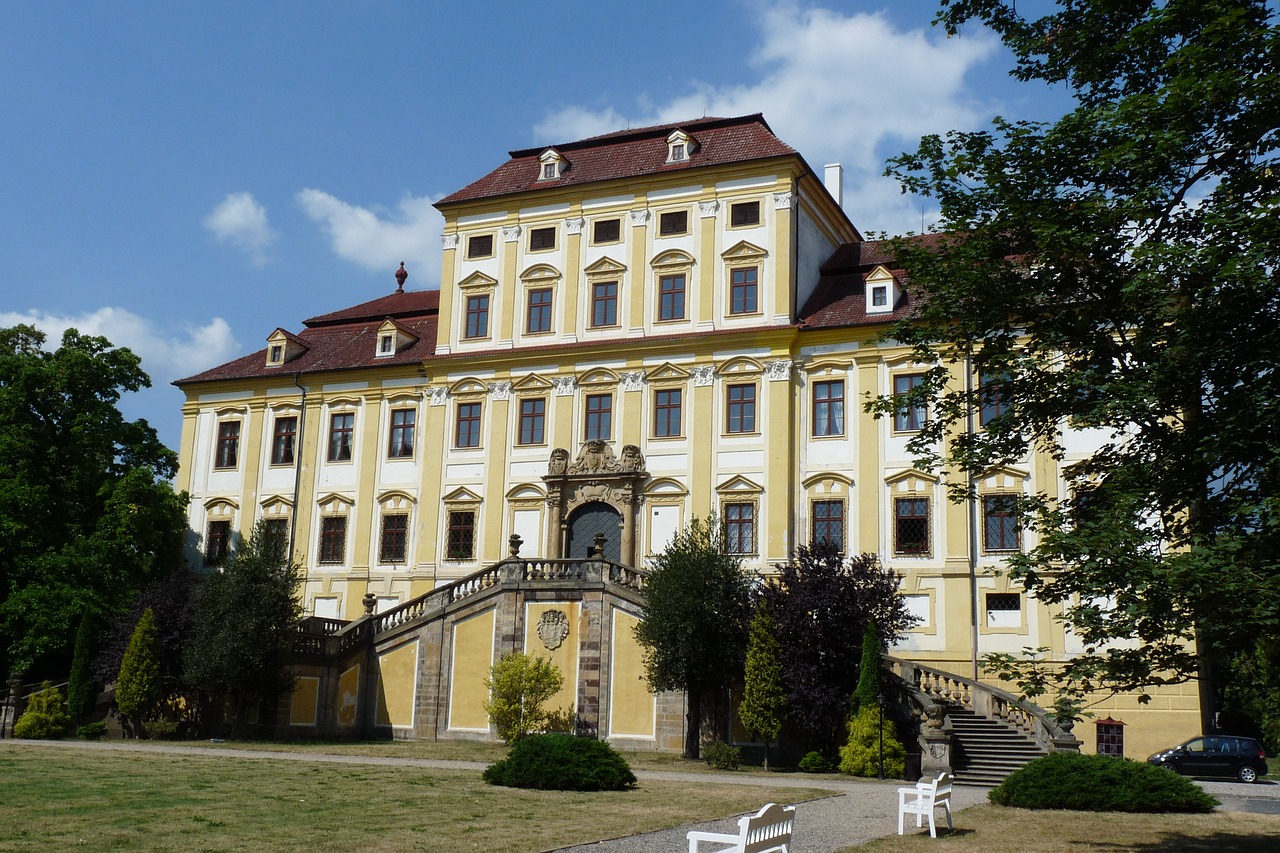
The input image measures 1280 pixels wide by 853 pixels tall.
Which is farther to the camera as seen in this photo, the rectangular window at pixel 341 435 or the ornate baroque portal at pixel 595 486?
the rectangular window at pixel 341 435

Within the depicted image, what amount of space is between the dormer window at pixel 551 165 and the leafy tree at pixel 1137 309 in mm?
24685

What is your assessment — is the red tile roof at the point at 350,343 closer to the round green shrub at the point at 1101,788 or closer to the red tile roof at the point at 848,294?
the red tile roof at the point at 848,294

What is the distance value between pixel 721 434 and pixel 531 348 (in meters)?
6.61

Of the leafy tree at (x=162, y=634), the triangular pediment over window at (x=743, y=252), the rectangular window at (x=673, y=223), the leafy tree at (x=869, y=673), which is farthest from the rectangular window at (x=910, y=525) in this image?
the leafy tree at (x=162, y=634)

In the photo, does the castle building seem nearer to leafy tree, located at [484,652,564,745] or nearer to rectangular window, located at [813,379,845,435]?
rectangular window, located at [813,379,845,435]

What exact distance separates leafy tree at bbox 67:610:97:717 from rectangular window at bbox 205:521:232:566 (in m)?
8.05

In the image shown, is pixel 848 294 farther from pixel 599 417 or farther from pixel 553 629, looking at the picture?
pixel 553 629

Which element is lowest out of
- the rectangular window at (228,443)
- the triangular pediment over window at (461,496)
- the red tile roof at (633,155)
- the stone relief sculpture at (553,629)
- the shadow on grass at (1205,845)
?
the shadow on grass at (1205,845)

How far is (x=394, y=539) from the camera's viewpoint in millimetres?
37688

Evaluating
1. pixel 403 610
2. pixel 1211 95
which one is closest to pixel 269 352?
pixel 403 610

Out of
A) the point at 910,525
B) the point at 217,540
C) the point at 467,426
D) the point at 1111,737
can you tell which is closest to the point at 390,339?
the point at 467,426

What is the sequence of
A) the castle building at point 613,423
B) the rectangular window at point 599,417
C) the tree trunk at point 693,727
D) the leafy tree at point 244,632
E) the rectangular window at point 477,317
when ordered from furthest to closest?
the rectangular window at point 477,317 → the rectangular window at point 599,417 → the castle building at point 613,423 → the leafy tree at point 244,632 → the tree trunk at point 693,727

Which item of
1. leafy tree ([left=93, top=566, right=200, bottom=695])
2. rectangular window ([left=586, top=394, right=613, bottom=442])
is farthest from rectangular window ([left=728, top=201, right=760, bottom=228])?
leafy tree ([left=93, top=566, right=200, bottom=695])

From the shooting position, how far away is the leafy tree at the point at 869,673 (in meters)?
25.0
